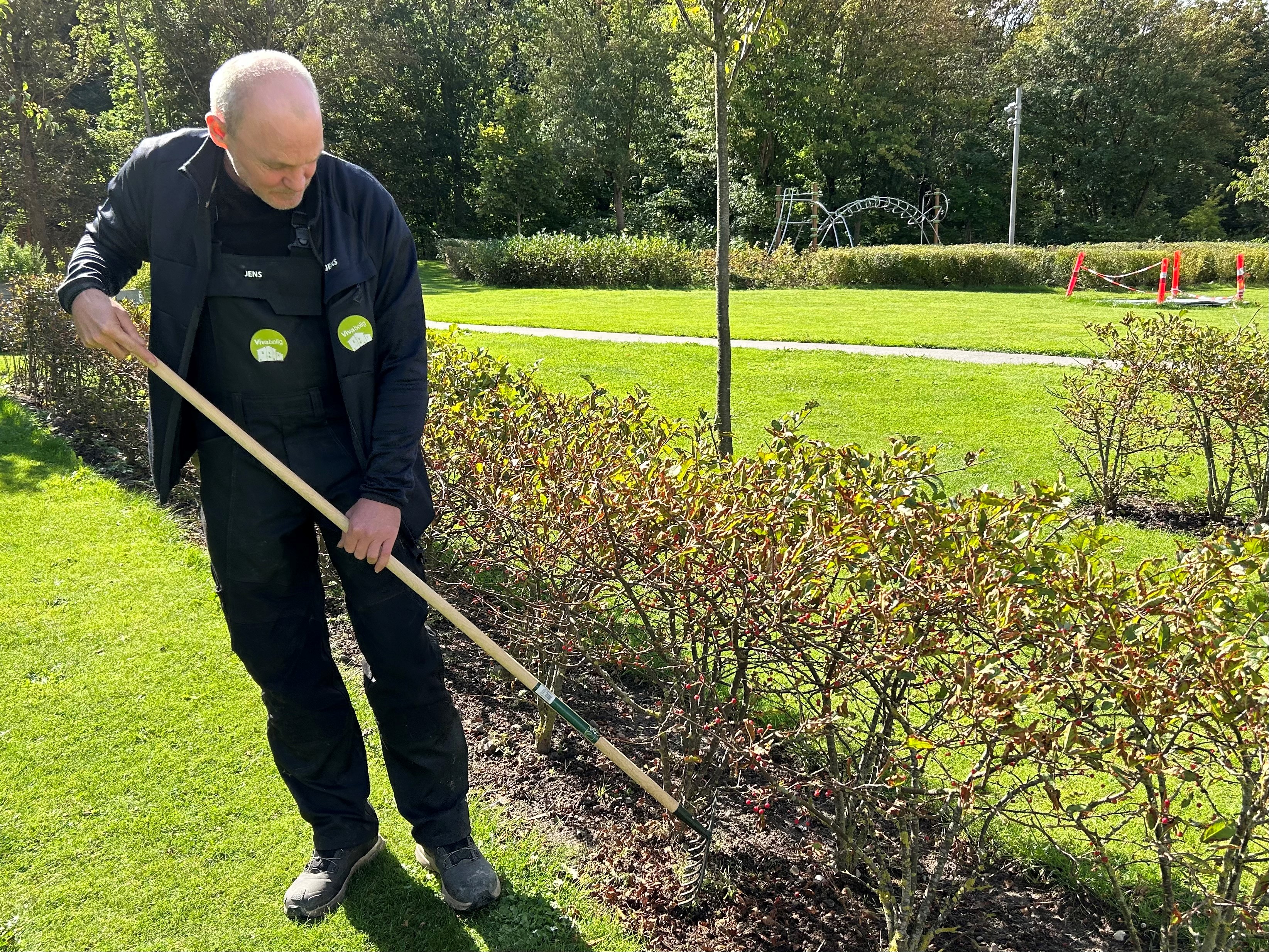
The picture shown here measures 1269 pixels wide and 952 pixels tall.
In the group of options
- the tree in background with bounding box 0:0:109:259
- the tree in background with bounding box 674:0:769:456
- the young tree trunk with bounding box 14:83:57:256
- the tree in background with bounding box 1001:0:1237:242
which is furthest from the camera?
the tree in background with bounding box 1001:0:1237:242

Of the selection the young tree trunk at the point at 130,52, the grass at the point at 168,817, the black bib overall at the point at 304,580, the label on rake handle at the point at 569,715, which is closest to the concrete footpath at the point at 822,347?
the grass at the point at 168,817

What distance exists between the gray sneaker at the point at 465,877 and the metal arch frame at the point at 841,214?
85.5ft

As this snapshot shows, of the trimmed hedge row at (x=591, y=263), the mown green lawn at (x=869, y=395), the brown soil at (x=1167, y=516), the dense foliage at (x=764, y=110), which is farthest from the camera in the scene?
the dense foliage at (x=764, y=110)

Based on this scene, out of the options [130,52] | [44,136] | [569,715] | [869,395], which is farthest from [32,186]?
[569,715]

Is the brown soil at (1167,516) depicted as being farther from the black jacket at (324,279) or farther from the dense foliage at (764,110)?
the dense foliage at (764,110)

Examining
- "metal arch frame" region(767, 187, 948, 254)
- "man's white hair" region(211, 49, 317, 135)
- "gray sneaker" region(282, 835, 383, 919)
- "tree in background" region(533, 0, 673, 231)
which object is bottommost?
"gray sneaker" region(282, 835, 383, 919)

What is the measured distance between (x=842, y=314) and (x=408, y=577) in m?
13.9

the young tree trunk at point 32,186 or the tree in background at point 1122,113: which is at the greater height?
the tree in background at point 1122,113

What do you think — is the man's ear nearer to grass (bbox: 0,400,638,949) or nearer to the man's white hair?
the man's white hair

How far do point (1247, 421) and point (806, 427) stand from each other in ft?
11.3

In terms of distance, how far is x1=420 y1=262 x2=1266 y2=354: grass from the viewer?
1224cm

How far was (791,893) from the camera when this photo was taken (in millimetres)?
2740

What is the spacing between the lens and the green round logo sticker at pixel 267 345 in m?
2.45

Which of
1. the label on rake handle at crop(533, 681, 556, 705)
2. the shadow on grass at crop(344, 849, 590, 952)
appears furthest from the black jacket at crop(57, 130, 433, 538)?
the shadow on grass at crop(344, 849, 590, 952)
